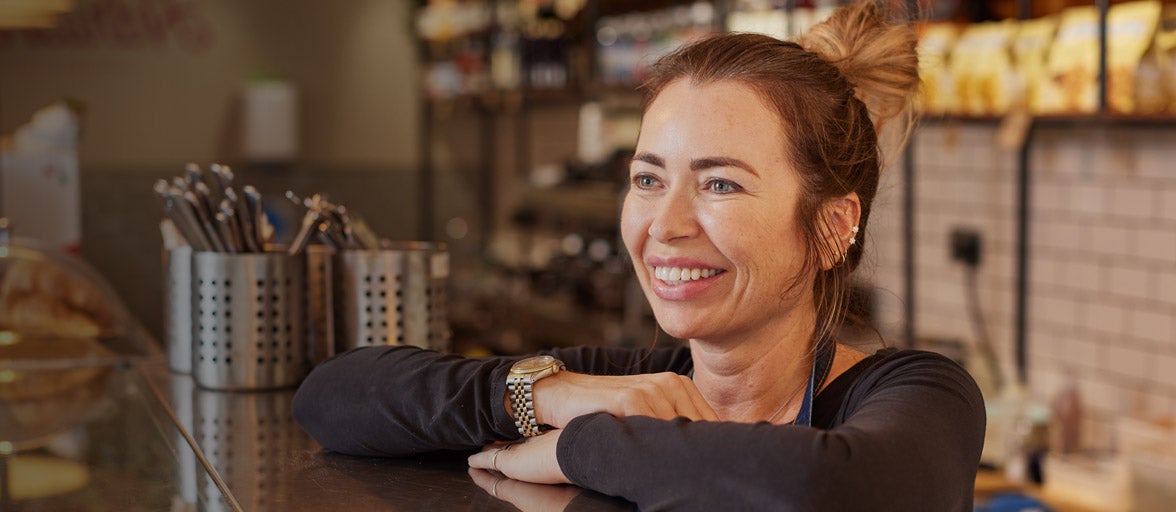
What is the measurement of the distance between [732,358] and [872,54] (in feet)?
1.33

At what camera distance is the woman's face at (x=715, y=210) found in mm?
1358

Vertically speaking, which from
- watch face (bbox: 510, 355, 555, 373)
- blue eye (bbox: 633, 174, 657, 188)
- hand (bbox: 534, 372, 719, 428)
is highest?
blue eye (bbox: 633, 174, 657, 188)

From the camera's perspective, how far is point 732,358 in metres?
1.46

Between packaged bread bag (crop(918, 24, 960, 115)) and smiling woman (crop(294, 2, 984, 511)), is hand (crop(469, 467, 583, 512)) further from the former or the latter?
packaged bread bag (crop(918, 24, 960, 115))

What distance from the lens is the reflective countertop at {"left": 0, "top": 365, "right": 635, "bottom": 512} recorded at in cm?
121

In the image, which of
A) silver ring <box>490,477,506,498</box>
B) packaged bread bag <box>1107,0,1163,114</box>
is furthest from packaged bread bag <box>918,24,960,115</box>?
silver ring <box>490,477,506,498</box>

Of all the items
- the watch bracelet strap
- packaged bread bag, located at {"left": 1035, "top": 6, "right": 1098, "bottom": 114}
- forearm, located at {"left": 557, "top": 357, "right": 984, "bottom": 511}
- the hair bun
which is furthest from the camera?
packaged bread bag, located at {"left": 1035, "top": 6, "right": 1098, "bottom": 114}

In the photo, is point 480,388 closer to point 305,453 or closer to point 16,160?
point 305,453

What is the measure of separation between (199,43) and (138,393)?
5685 mm

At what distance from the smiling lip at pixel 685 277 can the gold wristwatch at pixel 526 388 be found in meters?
0.15

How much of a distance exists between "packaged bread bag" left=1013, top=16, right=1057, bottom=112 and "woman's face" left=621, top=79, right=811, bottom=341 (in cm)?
211

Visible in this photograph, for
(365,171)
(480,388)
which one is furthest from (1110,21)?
(365,171)

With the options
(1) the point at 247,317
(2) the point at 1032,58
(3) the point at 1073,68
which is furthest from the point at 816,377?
(2) the point at 1032,58

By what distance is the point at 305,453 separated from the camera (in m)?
1.46
